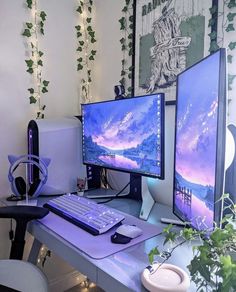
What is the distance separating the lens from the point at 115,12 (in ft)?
5.70

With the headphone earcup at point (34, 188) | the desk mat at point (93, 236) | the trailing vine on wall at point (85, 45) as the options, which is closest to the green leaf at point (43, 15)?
the trailing vine on wall at point (85, 45)


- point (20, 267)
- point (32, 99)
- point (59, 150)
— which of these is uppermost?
point (32, 99)

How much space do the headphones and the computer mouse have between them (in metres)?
0.64

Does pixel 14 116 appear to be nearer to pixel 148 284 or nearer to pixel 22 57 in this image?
pixel 22 57

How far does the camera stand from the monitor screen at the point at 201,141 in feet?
2.13

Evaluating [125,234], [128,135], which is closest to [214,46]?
[128,135]

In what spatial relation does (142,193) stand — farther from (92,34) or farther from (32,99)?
(92,34)

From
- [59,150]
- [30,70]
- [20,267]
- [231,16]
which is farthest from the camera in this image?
[30,70]

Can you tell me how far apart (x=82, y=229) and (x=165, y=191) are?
58cm

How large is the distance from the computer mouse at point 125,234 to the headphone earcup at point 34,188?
662 mm

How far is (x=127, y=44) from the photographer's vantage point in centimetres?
166

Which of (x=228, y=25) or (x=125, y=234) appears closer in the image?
(x=125, y=234)

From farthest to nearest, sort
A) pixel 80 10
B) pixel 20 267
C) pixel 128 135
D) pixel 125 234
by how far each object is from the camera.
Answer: pixel 80 10
pixel 128 135
pixel 20 267
pixel 125 234

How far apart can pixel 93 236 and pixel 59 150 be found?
73cm
